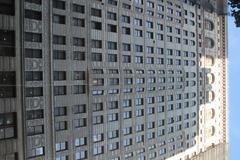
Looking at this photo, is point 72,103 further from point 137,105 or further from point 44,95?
point 137,105

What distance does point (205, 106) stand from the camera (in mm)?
82750

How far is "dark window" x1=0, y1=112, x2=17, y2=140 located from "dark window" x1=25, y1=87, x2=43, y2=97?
2665 millimetres

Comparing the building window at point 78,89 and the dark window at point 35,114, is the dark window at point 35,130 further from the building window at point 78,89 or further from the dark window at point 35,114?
the building window at point 78,89

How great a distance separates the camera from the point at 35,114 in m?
43.3

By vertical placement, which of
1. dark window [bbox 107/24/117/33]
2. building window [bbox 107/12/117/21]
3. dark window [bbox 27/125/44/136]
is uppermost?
building window [bbox 107/12/117/21]

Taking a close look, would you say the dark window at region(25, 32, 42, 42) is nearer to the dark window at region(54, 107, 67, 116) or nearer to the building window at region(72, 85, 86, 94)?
the dark window at region(54, 107, 67, 116)

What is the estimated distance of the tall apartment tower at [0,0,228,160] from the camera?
136ft

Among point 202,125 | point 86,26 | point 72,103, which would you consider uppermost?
point 86,26

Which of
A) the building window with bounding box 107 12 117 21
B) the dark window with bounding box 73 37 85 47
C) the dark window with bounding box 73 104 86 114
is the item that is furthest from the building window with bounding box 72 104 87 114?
the building window with bounding box 107 12 117 21

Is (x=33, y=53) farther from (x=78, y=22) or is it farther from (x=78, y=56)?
(x=78, y=22)

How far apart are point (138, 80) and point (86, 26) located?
12638 millimetres

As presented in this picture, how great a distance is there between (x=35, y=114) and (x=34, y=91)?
1979 mm

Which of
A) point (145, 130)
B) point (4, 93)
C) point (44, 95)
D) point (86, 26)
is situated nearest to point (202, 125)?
Answer: point (145, 130)

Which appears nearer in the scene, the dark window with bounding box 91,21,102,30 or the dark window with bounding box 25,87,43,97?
the dark window with bounding box 25,87,43,97
